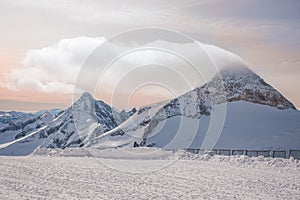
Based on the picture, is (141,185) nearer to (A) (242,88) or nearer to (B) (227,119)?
→ (B) (227,119)

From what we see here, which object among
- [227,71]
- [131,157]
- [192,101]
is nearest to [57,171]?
[131,157]

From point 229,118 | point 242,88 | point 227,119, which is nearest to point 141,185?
point 227,119

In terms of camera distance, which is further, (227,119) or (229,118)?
(229,118)

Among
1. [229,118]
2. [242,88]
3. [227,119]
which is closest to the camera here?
[227,119]

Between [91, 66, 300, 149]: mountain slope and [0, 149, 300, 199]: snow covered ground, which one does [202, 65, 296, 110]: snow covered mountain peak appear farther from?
[0, 149, 300, 199]: snow covered ground

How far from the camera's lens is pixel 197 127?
265ft

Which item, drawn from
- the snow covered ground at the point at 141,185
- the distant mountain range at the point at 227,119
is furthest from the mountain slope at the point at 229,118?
the snow covered ground at the point at 141,185

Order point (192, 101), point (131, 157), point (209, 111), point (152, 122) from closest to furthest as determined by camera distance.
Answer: point (131, 157)
point (209, 111)
point (192, 101)
point (152, 122)

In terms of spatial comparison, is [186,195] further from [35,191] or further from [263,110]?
[263,110]

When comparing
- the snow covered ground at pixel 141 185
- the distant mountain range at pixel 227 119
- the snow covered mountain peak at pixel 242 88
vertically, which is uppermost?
the snow covered mountain peak at pixel 242 88

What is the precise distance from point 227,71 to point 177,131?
29.0 metres

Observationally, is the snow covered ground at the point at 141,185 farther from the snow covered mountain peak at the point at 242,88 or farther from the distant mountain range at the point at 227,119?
the snow covered mountain peak at the point at 242,88

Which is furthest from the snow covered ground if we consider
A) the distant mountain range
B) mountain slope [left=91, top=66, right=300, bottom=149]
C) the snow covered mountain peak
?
the snow covered mountain peak

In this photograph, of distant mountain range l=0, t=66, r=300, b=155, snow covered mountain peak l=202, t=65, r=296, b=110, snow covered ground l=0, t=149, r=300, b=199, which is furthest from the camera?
snow covered mountain peak l=202, t=65, r=296, b=110
